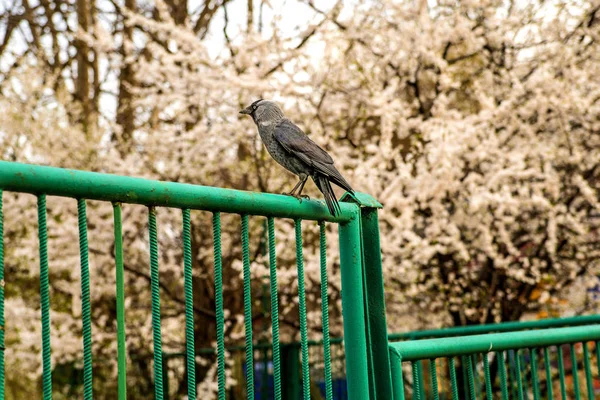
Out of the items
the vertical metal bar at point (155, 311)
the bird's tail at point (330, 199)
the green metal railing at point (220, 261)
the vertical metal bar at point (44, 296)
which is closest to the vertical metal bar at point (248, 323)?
the green metal railing at point (220, 261)

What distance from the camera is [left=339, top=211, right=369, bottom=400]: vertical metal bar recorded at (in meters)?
2.50

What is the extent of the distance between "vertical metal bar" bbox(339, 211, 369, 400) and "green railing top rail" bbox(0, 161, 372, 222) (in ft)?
0.29

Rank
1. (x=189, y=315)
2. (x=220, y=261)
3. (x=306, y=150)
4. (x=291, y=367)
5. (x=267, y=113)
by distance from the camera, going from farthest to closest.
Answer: (x=291, y=367)
(x=267, y=113)
(x=306, y=150)
(x=220, y=261)
(x=189, y=315)

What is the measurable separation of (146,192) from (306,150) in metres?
1.16

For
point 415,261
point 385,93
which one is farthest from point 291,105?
point 415,261

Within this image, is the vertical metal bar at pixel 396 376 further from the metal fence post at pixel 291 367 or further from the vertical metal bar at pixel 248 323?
the metal fence post at pixel 291 367

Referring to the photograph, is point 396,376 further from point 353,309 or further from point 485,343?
point 485,343

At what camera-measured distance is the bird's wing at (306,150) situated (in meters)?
2.78

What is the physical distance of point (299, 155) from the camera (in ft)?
9.68

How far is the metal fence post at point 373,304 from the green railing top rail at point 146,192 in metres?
0.21

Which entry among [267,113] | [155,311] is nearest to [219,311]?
[155,311]

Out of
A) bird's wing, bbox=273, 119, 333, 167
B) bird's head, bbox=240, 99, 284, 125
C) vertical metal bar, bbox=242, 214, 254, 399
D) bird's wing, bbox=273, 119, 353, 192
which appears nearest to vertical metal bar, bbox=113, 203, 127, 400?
vertical metal bar, bbox=242, 214, 254, 399

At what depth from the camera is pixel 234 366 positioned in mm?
8969

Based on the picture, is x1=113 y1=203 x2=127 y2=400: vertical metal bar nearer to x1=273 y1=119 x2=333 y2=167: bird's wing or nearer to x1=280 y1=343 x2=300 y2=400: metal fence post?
x1=273 y1=119 x2=333 y2=167: bird's wing
